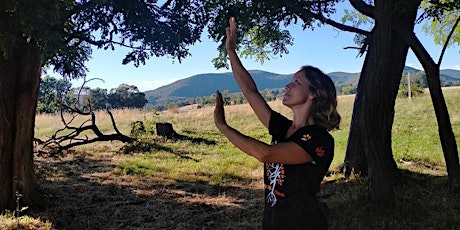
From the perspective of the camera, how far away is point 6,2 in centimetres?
416

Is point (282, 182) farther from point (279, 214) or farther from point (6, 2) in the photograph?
point (6, 2)

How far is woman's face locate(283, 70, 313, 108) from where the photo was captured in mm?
1875

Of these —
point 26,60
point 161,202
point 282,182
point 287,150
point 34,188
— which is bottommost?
point 161,202

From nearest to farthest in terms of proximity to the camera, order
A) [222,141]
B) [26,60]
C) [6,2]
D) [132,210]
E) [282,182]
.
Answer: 1. [282,182]
2. [6,2]
3. [26,60]
4. [132,210]
5. [222,141]

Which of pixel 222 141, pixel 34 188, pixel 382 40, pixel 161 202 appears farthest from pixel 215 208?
pixel 222 141

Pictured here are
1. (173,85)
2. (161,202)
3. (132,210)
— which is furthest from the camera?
(173,85)

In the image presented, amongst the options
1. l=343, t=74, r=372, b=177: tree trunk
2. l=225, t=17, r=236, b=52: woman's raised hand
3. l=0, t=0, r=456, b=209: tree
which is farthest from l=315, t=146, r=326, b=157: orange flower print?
l=343, t=74, r=372, b=177: tree trunk

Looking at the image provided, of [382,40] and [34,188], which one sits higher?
[382,40]

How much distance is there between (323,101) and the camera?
1860 mm

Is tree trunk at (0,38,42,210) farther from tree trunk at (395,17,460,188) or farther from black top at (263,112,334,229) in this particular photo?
tree trunk at (395,17,460,188)

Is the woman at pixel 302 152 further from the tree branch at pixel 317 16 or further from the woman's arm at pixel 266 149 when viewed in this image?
the tree branch at pixel 317 16

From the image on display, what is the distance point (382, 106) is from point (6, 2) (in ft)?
13.8

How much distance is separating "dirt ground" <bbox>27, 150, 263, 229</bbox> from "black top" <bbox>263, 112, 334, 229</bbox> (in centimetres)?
325

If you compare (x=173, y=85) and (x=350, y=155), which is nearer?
(x=350, y=155)
